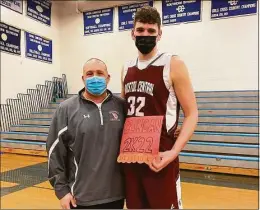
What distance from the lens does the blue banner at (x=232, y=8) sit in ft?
22.8

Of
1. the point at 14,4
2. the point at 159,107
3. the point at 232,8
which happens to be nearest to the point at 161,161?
the point at 159,107

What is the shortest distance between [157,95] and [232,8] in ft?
22.9

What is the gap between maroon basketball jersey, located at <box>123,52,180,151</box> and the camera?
121 cm

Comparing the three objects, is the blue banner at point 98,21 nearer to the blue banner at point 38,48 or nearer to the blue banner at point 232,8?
the blue banner at point 38,48

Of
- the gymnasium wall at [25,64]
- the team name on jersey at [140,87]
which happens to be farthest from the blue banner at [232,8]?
the team name on jersey at [140,87]

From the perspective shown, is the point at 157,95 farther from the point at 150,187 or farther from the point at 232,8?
the point at 232,8

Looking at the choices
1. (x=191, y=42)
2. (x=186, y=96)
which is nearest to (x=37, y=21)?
(x=191, y=42)

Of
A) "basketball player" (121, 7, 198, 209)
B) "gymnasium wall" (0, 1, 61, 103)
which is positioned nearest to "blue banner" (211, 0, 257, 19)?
"gymnasium wall" (0, 1, 61, 103)

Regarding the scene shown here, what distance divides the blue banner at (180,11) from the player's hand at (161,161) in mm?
7170

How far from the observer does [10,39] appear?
762cm

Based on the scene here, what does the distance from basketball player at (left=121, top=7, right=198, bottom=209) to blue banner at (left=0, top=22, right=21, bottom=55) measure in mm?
7214

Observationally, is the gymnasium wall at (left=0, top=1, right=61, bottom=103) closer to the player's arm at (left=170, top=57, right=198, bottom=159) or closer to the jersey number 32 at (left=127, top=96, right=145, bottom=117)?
the jersey number 32 at (left=127, top=96, right=145, bottom=117)

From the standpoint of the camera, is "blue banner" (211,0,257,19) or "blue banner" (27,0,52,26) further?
"blue banner" (27,0,52,26)

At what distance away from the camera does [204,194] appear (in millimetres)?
2975
